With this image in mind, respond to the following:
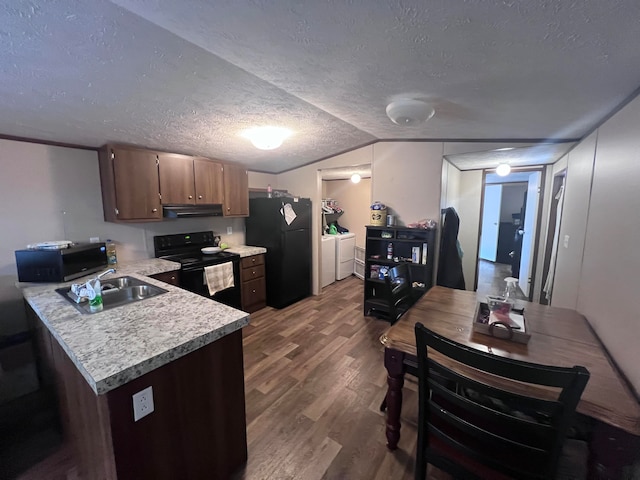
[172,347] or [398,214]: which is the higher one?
[398,214]

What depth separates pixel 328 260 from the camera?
15.5 feet

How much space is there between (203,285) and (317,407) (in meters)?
1.84

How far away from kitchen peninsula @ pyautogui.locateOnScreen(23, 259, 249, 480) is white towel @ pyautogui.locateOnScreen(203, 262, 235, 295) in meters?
1.43

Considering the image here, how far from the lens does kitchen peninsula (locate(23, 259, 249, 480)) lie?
100 centimetres

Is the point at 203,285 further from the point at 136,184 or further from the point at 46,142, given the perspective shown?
the point at 46,142

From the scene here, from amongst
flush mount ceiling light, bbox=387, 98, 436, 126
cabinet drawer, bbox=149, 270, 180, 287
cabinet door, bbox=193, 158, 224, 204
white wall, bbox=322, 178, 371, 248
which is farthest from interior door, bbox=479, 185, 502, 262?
cabinet drawer, bbox=149, 270, 180, 287

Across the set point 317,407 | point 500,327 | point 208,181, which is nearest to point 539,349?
point 500,327

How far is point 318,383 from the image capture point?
224cm

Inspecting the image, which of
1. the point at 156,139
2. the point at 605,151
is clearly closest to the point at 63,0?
the point at 156,139

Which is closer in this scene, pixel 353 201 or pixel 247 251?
pixel 247 251

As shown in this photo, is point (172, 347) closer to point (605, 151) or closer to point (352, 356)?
point (352, 356)

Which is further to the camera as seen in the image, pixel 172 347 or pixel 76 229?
pixel 76 229

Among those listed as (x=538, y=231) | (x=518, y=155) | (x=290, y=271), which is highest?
(x=518, y=155)

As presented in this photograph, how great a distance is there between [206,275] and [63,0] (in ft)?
7.91
